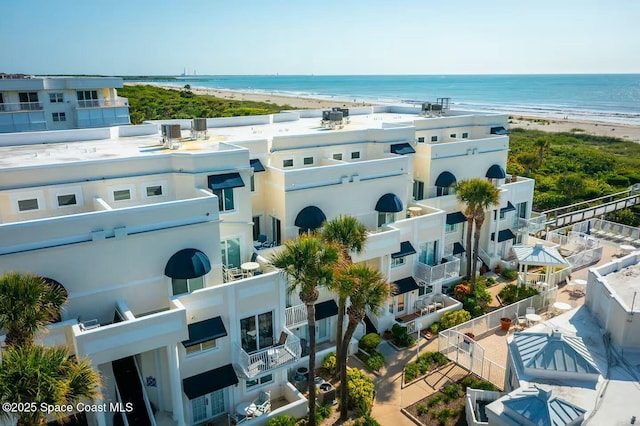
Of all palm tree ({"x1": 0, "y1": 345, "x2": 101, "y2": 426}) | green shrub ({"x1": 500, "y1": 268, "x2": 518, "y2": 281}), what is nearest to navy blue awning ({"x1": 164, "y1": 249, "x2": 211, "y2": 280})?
palm tree ({"x1": 0, "y1": 345, "x2": 101, "y2": 426})

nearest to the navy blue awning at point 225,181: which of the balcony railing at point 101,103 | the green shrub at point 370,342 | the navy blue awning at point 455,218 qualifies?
the green shrub at point 370,342

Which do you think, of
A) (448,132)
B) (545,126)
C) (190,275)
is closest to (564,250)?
(448,132)

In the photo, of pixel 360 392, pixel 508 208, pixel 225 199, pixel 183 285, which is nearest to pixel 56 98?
pixel 225 199

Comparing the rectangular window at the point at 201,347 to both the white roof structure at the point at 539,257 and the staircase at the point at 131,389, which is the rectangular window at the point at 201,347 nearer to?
the staircase at the point at 131,389

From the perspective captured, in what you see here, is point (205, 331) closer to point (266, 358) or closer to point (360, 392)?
point (266, 358)

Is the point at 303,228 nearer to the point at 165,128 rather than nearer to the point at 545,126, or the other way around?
the point at 165,128
